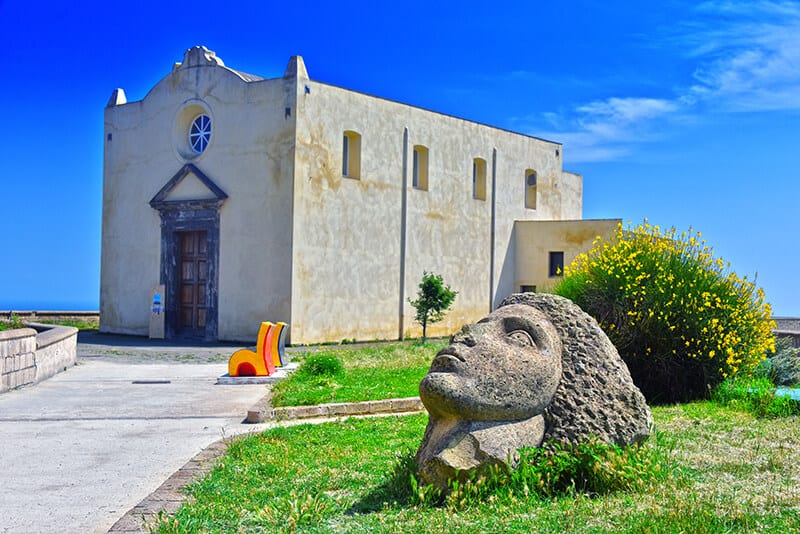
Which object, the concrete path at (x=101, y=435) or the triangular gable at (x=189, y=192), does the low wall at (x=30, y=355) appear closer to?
the concrete path at (x=101, y=435)

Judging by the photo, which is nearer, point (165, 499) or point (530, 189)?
point (165, 499)

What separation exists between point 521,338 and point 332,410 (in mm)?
5311

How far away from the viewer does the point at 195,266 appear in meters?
25.8

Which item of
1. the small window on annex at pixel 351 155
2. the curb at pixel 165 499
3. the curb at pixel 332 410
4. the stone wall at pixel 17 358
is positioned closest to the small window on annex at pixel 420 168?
the small window on annex at pixel 351 155

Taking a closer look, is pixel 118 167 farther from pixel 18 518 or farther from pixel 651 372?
pixel 18 518

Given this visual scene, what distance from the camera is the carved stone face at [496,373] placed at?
543cm

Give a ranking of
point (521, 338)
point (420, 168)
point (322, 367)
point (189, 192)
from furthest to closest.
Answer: point (420, 168) → point (189, 192) → point (322, 367) → point (521, 338)

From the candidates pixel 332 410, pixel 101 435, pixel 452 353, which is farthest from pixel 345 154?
pixel 452 353

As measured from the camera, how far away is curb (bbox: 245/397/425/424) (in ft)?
33.9

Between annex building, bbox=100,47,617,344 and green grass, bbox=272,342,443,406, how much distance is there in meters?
6.56

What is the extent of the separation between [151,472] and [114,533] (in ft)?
7.27

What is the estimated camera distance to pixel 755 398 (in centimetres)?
1067

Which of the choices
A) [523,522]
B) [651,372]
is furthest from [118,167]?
[523,522]

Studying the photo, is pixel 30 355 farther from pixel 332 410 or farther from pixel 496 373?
pixel 496 373
